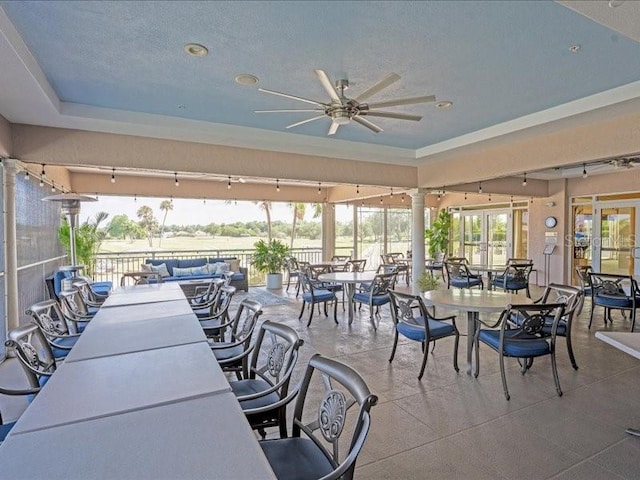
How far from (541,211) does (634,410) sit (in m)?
8.22

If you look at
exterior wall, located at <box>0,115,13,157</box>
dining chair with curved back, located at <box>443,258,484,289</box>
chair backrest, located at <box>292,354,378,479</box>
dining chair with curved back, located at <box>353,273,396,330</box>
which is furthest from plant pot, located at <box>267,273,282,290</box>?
chair backrest, located at <box>292,354,378,479</box>

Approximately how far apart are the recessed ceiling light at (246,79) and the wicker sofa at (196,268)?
5.55 metres

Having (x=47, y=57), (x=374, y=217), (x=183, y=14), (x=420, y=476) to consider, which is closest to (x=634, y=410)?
(x=420, y=476)

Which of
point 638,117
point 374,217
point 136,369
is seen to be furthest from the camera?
point 374,217

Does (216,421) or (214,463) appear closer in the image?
(214,463)

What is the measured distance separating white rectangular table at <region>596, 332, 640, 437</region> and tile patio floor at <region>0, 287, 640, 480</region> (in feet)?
0.30

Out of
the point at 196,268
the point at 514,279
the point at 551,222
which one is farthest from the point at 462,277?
the point at 196,268

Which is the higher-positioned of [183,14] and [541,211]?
[183,14]

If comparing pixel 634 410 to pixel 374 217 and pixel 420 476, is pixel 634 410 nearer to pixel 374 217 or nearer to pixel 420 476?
pixel 420 476

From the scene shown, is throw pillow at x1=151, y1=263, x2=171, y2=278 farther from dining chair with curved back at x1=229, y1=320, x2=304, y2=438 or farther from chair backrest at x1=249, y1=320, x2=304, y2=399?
chair backrest at x1=249, y1=320, x2=304, y2=399

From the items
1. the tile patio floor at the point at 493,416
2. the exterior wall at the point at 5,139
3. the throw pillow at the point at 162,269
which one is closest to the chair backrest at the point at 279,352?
the tile patio floor at the point at 493,416

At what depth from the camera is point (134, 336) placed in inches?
90.9

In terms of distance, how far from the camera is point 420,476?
7.00 ft

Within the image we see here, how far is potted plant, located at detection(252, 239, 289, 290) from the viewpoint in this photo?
9531mm
